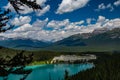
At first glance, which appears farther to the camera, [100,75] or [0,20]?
[100,75]

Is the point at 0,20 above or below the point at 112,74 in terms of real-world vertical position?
above

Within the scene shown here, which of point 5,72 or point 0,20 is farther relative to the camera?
point 0,20

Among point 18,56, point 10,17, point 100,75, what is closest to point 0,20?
point 10,17

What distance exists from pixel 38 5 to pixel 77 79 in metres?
127

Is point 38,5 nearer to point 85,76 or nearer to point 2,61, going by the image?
point 2,61

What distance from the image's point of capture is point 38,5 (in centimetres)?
923

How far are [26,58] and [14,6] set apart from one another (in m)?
1.65

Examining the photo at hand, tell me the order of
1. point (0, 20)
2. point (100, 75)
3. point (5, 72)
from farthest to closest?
point (100, 75)
point (0, 20)
point (5, 72)

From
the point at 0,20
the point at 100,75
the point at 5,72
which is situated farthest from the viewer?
the point at 100,75

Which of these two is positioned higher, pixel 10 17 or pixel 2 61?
pixel 10 17

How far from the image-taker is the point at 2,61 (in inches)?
359

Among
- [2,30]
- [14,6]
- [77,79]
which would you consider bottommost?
[77,79]

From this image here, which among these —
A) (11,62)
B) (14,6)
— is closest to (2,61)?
(11,62)

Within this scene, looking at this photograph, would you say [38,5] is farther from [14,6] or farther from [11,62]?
[11,62]
